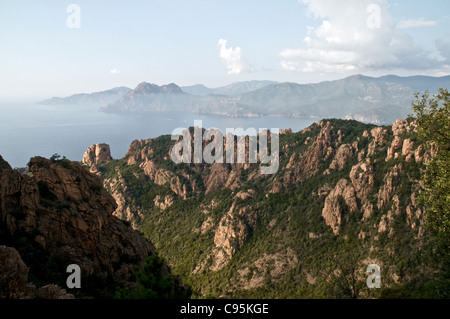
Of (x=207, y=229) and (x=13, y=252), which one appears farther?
(x=207, y=229)

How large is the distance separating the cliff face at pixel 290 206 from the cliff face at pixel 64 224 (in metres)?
31.3

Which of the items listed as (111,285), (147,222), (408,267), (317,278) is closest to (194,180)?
(147,222)

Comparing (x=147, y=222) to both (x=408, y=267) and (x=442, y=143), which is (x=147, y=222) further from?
(x=442, y=143)

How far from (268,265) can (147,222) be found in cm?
3915

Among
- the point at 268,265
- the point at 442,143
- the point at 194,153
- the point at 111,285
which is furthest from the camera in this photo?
the point at 194,153

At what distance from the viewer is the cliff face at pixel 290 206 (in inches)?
2067

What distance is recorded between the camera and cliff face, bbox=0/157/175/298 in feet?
81.1

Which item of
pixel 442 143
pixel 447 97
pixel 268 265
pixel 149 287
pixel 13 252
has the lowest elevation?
pixel 268 265

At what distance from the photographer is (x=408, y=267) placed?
43.0m
